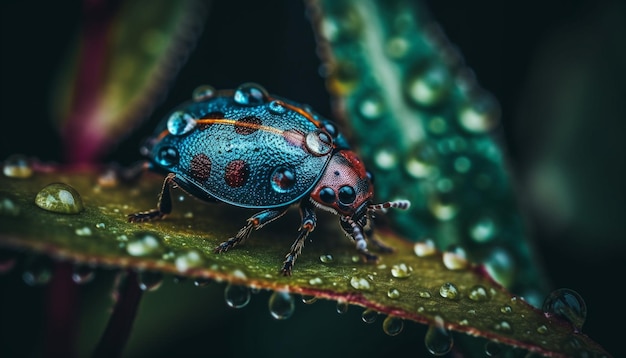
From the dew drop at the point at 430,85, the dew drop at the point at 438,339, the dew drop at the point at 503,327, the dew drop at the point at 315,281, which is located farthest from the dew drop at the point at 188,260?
the dew drop at the point at 430,85

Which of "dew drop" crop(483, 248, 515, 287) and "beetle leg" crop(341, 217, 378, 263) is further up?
"beetle leg" crop(341, 217, 378, 263)

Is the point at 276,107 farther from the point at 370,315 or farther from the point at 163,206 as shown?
the point at 370,315

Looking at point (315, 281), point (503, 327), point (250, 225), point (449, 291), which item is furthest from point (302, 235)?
point (503, 327)

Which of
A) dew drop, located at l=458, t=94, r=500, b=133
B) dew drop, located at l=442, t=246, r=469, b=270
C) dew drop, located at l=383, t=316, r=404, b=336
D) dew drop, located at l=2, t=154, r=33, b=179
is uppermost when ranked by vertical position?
dew drop, located at l=458, t=94, r=500, b=133

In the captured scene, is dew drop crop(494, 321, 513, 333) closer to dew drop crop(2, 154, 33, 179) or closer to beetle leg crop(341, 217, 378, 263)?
beetle leg crop(341, 217, 378, 263)

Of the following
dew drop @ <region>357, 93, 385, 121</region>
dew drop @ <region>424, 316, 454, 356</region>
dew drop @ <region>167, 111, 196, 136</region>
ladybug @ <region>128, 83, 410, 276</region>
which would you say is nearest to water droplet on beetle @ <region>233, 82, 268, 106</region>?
ladybug @ <region>128, 83, 410, 276</region>

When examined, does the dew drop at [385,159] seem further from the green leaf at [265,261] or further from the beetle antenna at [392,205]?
the green leaf at [265,261]

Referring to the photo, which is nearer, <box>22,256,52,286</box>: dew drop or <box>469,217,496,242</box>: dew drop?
<box>22,256,52,286</box>: dew drop

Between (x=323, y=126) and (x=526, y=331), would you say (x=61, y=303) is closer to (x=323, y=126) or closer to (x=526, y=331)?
(x=323, y=126)
